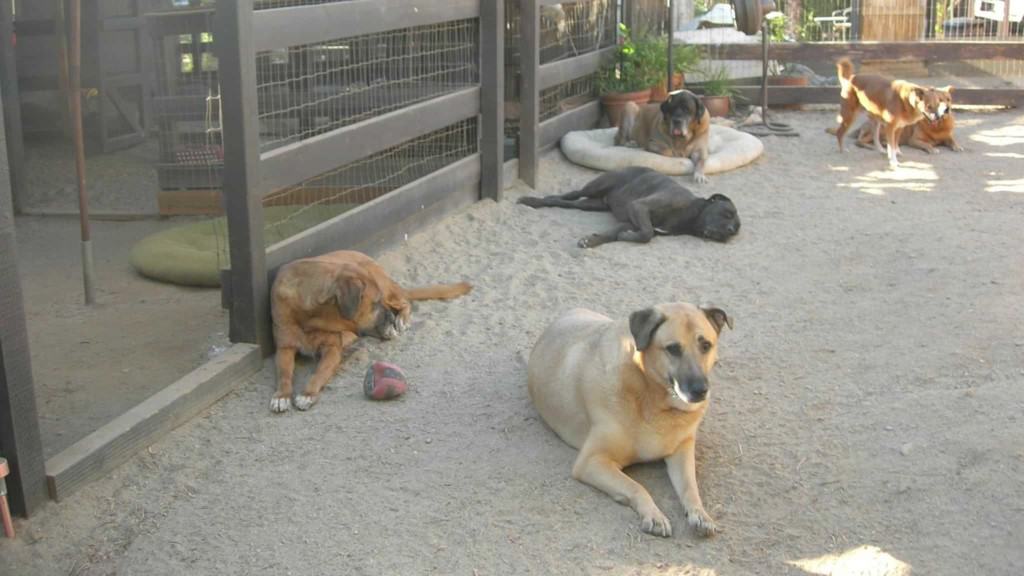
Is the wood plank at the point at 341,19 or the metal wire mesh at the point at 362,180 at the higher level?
the wood plank at the point at 341,19

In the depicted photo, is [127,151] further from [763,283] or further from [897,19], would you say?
[897,19]

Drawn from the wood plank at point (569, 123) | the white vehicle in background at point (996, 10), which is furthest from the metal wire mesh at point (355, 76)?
the white vehicle in background at point (996, 10)

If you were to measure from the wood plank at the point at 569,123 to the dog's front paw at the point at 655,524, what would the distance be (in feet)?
19.6

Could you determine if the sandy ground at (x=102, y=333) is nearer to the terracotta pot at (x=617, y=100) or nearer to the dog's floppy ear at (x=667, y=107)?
the dog's floppy ear at (x=667, y=107)

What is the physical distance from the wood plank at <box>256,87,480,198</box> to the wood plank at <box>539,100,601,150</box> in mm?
1864

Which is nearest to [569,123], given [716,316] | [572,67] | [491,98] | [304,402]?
[572,67]

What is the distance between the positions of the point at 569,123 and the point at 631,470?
625 cm

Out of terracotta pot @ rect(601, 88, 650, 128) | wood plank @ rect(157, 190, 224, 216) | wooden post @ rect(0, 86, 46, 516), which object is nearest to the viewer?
wooden post @ rect(0, 86, 46, 516)

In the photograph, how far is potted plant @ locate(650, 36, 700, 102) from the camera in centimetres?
1102

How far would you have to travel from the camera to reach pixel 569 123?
10.1 m

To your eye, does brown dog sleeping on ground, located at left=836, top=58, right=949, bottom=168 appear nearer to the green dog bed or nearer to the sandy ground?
the green dog bed

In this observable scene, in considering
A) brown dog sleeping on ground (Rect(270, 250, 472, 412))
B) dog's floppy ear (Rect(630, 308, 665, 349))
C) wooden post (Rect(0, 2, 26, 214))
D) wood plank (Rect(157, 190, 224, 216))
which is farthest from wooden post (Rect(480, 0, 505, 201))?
dog's floppy ear (Rect(630, 308, 665, 349))

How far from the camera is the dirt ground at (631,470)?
364 cm

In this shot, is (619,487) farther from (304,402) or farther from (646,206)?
(646,206)
